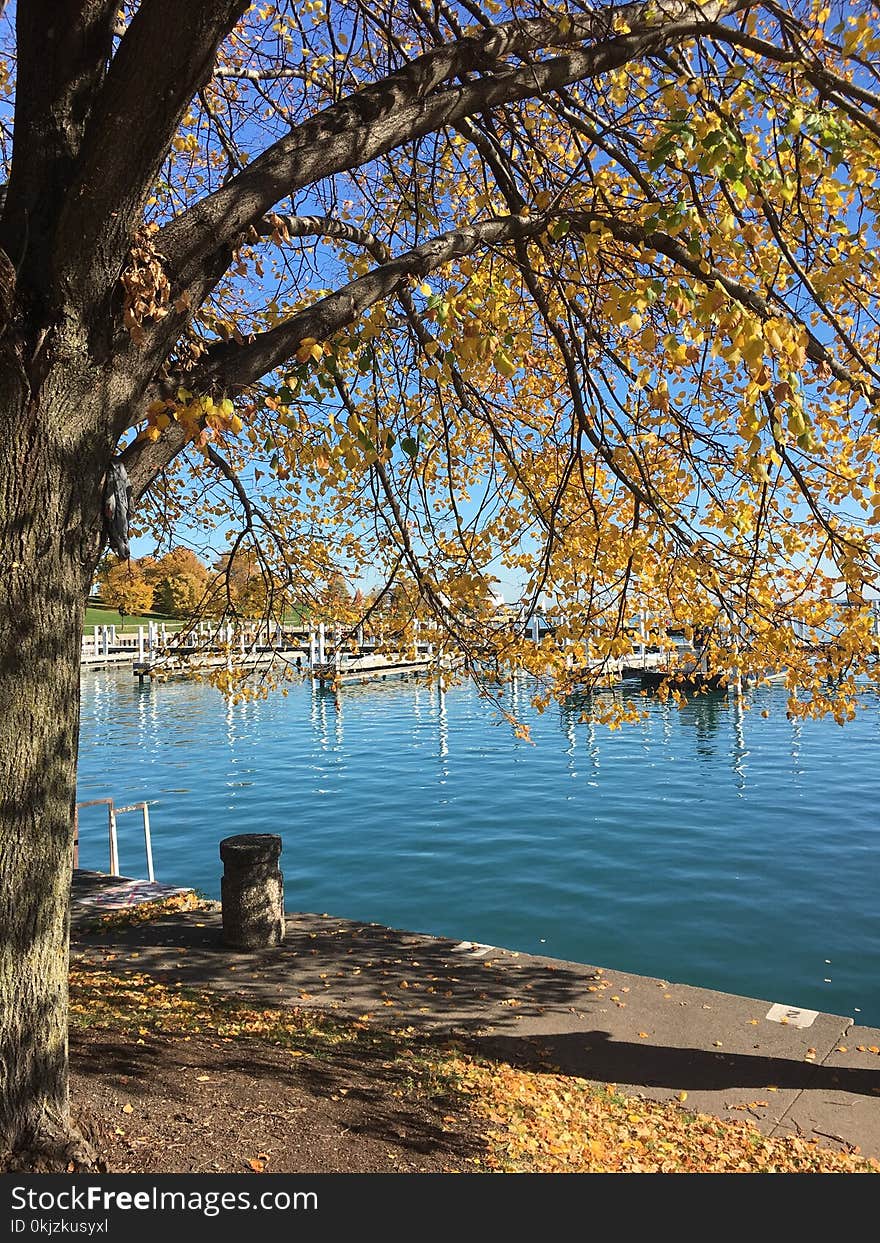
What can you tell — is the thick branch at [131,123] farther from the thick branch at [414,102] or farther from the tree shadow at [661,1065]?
the tree shadow at [661,1065]

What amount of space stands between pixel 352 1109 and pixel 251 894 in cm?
392

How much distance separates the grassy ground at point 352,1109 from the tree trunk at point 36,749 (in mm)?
638

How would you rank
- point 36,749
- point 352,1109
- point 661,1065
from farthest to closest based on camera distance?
point 661,1065, point 352,1109, point 36,749

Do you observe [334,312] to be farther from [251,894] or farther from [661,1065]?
[251,894]

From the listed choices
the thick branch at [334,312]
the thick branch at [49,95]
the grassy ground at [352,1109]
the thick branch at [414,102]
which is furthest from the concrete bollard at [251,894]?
the thick branch at [49,95]

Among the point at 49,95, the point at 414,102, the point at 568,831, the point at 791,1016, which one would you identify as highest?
the point at 414,102

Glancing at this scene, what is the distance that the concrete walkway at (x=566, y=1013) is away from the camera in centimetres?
609

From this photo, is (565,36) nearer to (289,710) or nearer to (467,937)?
(467,937)

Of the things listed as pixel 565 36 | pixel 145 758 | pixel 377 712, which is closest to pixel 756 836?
pixel 565 36

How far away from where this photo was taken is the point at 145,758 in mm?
Answer: 31547

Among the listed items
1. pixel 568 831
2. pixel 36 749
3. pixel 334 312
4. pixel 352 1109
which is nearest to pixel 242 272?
pixel 334 312

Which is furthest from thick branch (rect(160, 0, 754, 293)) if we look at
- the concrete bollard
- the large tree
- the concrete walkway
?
the concrete bollard

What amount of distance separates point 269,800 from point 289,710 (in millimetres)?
26061

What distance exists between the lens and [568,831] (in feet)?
62.9
